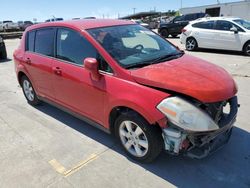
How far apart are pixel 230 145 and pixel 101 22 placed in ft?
8.79

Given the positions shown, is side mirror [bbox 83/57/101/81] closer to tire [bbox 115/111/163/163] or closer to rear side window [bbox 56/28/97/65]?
rear side window [bbox 56/28/97/65]

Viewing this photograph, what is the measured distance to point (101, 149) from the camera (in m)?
3.60

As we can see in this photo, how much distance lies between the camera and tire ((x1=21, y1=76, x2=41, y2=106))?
516cm

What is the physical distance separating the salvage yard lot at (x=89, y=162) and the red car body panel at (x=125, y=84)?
1.47 ft

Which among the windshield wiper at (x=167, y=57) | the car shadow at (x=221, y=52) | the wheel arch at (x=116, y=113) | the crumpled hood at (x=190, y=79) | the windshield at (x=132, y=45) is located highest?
the windshield at (x=132, y=45)

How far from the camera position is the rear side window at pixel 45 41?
4.20 meters

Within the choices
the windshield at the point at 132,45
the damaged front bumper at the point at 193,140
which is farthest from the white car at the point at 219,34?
the damaged front bumper at the point at 193,140

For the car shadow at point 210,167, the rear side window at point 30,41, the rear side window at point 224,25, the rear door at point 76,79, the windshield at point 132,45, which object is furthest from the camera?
the rear side window at point 224,25

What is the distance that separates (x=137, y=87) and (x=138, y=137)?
64 centimetres

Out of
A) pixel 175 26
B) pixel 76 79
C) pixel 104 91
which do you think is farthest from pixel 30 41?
pixel 175 26

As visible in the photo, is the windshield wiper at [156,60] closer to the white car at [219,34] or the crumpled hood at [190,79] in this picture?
the crumpled hood at [190,79]

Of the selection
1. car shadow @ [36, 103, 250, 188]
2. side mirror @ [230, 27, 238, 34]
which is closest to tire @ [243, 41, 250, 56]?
side mirror @ [230, 27, 238, 34]

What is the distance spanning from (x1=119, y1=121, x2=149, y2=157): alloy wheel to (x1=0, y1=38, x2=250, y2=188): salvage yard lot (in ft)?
0.56

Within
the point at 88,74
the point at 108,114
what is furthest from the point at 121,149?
the point at 88,74
